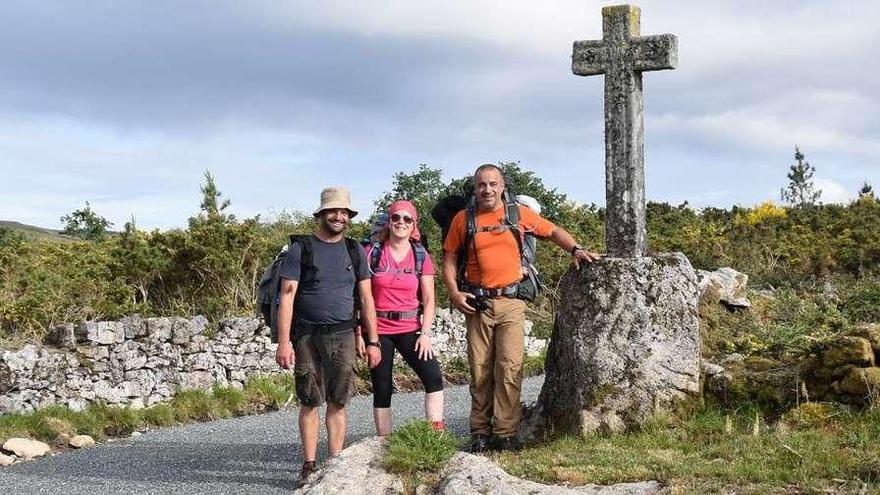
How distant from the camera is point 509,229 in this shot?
7.16 m

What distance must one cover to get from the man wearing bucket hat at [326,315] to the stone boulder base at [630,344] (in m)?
1.65

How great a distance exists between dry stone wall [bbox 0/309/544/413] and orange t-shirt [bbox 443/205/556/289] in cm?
664

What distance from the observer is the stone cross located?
7.94 meters

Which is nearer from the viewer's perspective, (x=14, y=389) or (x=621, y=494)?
(x=621, y=494)

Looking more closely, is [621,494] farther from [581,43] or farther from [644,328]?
[581,43]

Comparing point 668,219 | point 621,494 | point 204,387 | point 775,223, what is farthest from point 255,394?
point 668,219

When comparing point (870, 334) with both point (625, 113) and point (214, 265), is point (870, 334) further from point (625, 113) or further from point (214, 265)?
point (214, 265)

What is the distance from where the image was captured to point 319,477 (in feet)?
19.4

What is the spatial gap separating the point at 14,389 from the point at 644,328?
7.88m

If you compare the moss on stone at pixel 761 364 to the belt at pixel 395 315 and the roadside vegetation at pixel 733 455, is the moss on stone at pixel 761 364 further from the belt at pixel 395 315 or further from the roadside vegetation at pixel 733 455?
the belt at pixel 395 315

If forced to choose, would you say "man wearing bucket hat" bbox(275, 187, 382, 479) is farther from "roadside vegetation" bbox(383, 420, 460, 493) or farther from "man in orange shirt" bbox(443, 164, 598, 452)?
"roadside vegetation" bbox(383, 420, 460, 493)

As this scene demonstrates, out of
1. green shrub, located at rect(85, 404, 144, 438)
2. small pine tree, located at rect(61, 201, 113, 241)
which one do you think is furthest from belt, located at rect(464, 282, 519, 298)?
small pine tree, located at rect(61, 201, 113, 241)

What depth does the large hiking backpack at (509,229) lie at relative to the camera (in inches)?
282

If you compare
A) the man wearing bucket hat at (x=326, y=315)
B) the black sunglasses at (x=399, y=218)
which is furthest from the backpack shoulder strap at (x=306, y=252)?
the black sunglasses at (x=399, y=218)
